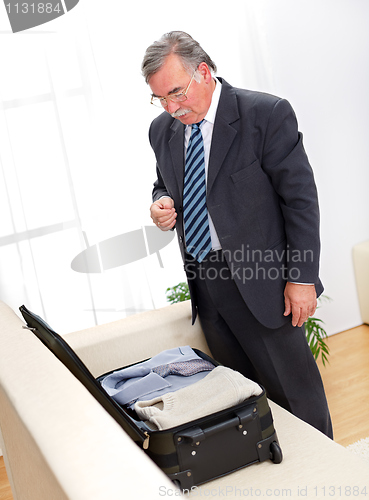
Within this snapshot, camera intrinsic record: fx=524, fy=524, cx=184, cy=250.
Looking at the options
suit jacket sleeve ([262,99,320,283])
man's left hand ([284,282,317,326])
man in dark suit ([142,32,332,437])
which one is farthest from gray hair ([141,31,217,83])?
man's left hand ([284,282,317,326])

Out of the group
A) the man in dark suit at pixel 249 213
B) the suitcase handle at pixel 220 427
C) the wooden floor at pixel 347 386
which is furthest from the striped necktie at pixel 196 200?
the wooden floor at pixel 347 386

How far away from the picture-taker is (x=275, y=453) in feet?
4.74

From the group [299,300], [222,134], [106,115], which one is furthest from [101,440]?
[106,115]

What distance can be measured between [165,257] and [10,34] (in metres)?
1.34

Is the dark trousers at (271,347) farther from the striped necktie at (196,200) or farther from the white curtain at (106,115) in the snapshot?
the white curtain at (106,115)

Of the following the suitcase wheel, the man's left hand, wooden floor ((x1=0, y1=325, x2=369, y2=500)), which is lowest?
wooden floor ((x1=0, y1=325, x2=369, y2=500))

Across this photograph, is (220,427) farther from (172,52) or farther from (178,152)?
(172,52)

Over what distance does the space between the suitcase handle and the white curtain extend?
148 centimetres

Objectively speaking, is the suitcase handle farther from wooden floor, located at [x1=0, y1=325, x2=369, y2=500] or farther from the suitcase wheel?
wooden floor, located at [x1=0, y1=325, x2=369, y2=500]

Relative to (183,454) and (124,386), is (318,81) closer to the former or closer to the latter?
(124,386)

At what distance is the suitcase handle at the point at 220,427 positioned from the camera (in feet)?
4.48

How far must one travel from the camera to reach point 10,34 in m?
2.43

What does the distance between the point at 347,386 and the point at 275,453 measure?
1372 mm

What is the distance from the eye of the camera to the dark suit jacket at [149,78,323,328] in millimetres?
1632
